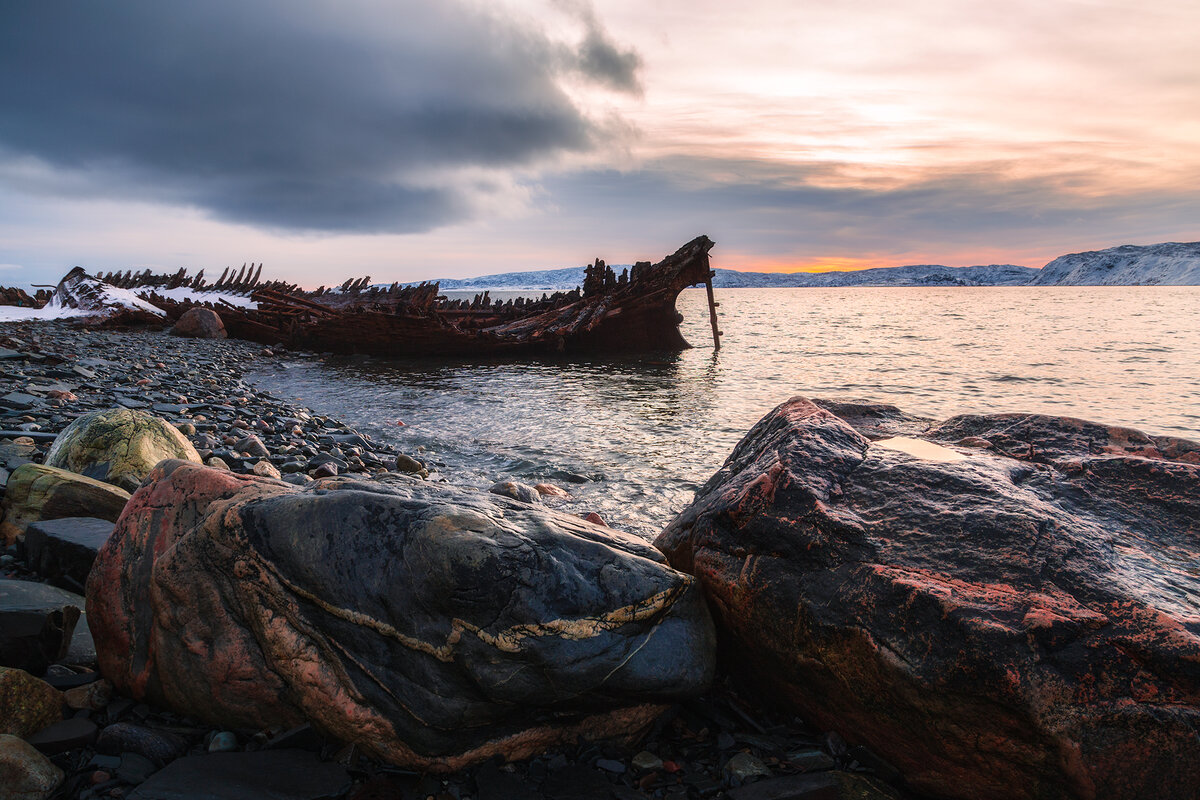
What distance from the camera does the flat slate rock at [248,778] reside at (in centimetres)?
212

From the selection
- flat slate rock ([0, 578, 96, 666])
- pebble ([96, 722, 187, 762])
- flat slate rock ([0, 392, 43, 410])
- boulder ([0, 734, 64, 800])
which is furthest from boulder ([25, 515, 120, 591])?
flat slate rock ([0, 392, 43, 410])

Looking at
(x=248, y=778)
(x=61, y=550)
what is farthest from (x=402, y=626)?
(x=61, y=550)

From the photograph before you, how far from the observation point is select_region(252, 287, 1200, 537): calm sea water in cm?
854

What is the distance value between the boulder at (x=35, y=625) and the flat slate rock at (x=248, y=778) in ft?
3.34

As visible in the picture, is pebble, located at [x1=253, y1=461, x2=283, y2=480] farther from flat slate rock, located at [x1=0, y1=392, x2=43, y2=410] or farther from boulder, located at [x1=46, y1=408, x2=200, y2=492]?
flat slate rock, located at [x1=0, y1=392, x2=43, y2=410]

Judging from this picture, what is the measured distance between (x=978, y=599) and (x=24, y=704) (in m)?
3.60

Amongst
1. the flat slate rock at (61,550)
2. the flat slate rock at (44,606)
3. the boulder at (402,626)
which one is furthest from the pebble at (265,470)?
the boulder at (402,626)

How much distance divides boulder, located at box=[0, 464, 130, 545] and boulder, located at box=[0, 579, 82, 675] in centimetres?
103

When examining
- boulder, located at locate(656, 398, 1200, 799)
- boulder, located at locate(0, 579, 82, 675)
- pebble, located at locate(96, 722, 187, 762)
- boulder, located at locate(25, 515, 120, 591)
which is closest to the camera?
boulder, located at locate(656, 398, 1200, 799)

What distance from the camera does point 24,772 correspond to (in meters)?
2.05

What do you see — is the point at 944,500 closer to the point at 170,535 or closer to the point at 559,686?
the point at 559,686

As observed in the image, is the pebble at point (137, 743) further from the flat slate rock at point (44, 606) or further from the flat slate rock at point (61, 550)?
the flat slate rock at point (61, 550)

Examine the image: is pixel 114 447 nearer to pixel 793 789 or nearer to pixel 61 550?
pixel 61 550

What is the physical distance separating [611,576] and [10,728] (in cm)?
232
